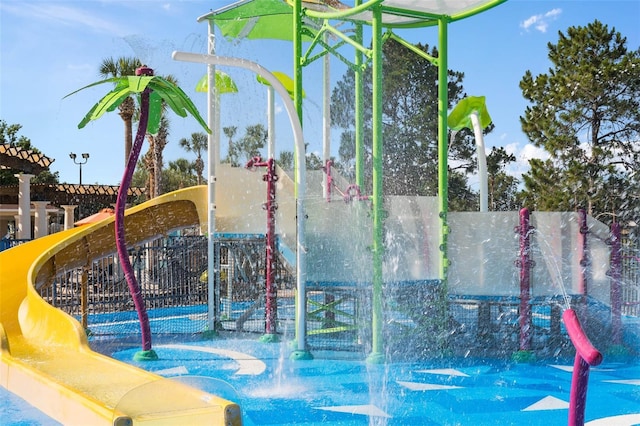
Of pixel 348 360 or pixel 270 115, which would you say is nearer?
pixel 348 360

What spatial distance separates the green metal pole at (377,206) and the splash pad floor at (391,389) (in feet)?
1.08

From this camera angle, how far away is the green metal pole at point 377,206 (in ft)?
24.8

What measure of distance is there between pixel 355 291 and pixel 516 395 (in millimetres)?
2660

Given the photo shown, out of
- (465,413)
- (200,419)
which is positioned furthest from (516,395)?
(200,419)

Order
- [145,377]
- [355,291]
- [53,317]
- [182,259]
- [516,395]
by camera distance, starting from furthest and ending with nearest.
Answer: [182,259] → [355,291] → [53,317] → [516,395] → [145,377]

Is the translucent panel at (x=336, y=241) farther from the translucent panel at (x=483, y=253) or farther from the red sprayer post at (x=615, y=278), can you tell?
the red sprayer post at (x=615, y=278)

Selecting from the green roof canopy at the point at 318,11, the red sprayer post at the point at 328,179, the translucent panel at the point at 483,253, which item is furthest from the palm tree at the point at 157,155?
the translucent panel at the point at 483,253

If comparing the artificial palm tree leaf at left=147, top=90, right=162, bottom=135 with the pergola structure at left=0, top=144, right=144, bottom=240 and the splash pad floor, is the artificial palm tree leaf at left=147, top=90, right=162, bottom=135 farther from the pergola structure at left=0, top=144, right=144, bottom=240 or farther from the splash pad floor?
the pergola structure at left=0, top=144, right=144, bottom=240

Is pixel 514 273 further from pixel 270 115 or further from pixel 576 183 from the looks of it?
pixel 576 183

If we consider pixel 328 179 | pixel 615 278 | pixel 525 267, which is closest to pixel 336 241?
pixel 328 179

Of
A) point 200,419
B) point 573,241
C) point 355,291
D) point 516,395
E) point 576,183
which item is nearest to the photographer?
point 200,419

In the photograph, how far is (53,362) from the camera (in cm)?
588

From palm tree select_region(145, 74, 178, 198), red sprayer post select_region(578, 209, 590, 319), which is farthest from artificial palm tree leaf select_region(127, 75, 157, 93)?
palm tree select_region(145, 74, 178, 198)

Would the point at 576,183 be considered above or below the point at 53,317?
above
